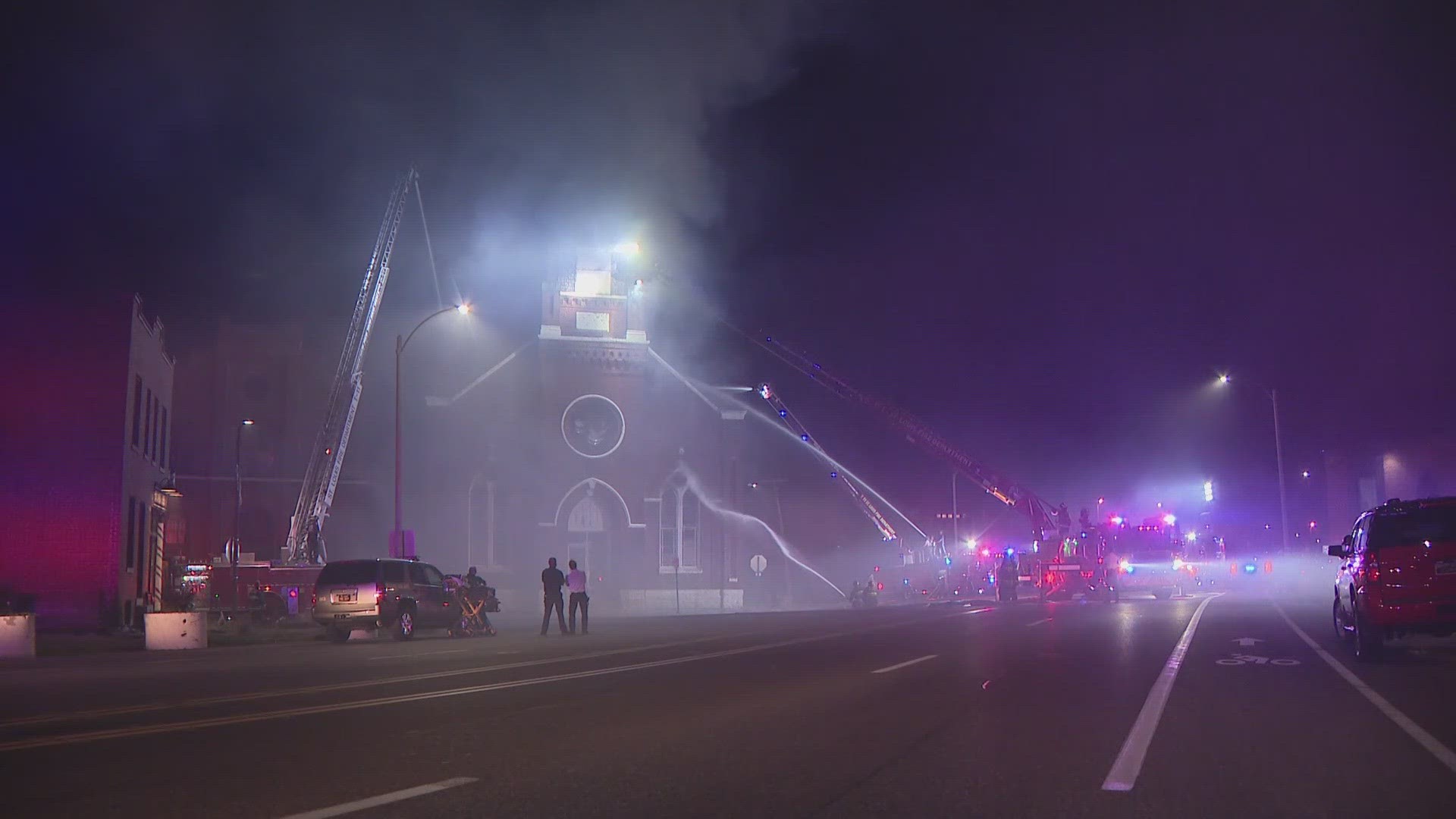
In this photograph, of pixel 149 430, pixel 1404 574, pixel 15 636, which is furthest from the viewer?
pixel 149 430

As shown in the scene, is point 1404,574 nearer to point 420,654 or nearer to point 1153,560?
point 420,654

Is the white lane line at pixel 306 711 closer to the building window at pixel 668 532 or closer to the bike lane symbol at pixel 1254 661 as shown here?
the bike lane symbol at pixel 1254 661

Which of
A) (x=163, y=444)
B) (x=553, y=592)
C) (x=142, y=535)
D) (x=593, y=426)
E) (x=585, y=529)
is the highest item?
(x=593, y=426)

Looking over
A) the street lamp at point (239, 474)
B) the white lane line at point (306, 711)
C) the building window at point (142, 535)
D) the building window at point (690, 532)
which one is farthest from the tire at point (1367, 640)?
the street lamp at point (239, 474)

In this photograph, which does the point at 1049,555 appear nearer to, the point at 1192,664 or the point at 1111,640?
the point at 1111,640

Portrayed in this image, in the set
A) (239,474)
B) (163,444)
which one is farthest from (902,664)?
(239,474)

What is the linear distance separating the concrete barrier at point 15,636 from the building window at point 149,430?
14.1 metres

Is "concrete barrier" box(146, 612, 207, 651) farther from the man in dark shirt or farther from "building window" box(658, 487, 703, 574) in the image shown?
"building window" box(658, 487, 703, 574)

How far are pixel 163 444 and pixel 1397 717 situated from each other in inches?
1546

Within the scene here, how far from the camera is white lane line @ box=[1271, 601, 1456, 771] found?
8.04 m

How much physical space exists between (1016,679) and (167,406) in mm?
35913

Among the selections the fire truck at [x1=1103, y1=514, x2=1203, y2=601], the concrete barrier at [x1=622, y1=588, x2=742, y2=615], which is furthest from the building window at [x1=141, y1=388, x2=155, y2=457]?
the fire truck at [x1=1103, y1=514, x2=1203, y2=601]

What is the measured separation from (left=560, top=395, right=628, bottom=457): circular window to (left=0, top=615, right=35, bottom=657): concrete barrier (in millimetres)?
34303

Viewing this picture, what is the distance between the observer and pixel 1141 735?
354 inches
